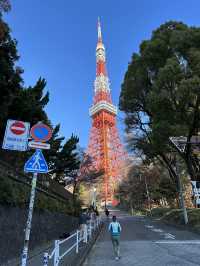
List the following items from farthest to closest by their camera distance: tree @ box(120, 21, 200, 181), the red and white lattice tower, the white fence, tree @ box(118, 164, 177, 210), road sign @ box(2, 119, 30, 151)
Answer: the red and white lattice tower, tree @ box(118, 164, 177, 210), tree @ box(120, 21, 200, 181), the white fence, road sign @ box(2, 119, 30, 151)

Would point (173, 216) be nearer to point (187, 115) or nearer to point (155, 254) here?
point (187, 115)

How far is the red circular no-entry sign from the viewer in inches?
170

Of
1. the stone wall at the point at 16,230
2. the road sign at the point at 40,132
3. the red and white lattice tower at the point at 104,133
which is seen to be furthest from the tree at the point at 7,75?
the red and white lattice tower at the point at 104,133

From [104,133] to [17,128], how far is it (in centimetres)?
7125

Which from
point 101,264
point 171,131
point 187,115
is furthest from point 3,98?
point 187,115

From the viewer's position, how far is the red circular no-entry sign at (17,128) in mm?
4307

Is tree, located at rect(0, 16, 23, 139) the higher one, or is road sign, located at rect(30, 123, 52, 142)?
tree, located at rect(0, 16, 23, 139)

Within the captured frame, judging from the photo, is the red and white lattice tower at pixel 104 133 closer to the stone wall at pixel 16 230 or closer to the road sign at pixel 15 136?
the stone wall at pixel 16 230

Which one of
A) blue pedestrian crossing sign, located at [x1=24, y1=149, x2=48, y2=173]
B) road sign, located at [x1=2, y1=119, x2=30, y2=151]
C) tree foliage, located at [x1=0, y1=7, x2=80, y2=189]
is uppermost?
tree foliage, located at [x1=0, y1=7, x2=80, y2=189]

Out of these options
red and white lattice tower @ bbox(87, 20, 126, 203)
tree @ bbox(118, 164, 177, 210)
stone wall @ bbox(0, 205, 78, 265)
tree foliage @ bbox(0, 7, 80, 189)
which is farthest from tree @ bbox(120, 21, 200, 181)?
red and white lattice tower @ bbox(87, 20, 126, 203)

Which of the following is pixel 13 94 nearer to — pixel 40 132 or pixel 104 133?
pixel 40 132

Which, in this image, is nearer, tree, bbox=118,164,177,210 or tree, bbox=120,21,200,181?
tree, bbox=120,21,200,181

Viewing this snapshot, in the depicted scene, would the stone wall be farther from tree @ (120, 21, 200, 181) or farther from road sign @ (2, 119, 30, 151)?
tree @ (120, 21, 200, 181)

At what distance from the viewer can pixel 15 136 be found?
4250mm
